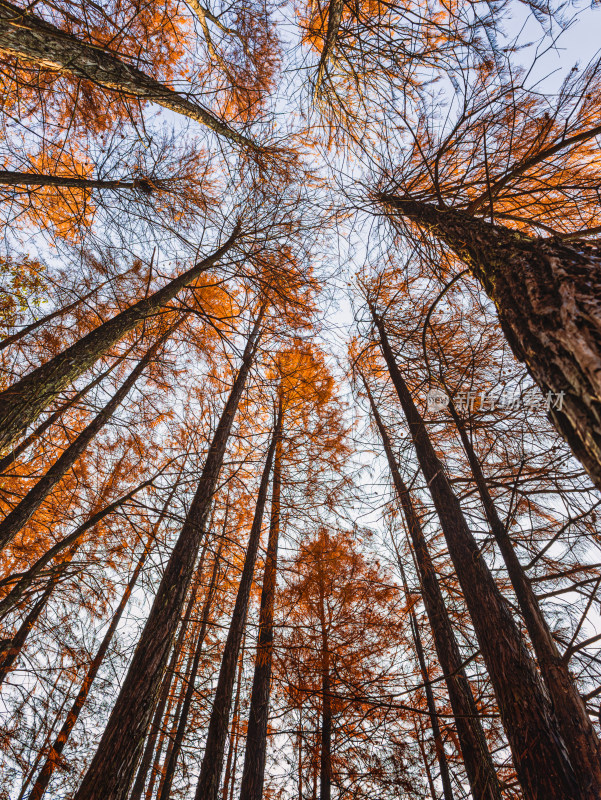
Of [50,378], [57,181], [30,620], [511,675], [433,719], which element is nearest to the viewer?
[511,675]

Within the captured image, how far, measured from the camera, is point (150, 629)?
3.18 m

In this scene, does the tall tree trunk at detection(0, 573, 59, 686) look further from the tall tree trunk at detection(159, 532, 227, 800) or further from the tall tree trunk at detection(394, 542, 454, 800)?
the tall tree trunk at detection(394, 542, 454, 800)

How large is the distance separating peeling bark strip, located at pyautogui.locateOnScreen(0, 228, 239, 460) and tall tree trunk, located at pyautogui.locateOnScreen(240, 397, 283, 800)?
2.65 meters

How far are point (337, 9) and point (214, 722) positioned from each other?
829cm

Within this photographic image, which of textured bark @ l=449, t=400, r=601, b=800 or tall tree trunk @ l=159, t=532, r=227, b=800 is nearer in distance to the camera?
textured bark @ l=449, t=400, r=601, b=800

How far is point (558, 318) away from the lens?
992mm

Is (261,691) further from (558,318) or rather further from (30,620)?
(558,318)

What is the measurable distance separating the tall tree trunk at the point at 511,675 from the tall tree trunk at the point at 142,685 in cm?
A: 232

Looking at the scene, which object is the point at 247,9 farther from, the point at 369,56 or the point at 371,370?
the point at 371,370

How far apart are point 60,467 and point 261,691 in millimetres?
5066

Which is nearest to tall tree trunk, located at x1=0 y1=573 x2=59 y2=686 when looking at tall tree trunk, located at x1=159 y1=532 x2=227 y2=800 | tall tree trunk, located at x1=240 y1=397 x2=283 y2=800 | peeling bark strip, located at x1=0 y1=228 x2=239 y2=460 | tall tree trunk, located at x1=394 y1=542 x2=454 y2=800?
peeling bark strip, located at x1=0 y1=228 x2=239 y2=460

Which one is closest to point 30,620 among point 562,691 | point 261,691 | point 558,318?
point 261,691

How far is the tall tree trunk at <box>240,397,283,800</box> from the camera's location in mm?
4293

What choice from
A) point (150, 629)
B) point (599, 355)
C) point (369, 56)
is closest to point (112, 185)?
point (369, 56)
